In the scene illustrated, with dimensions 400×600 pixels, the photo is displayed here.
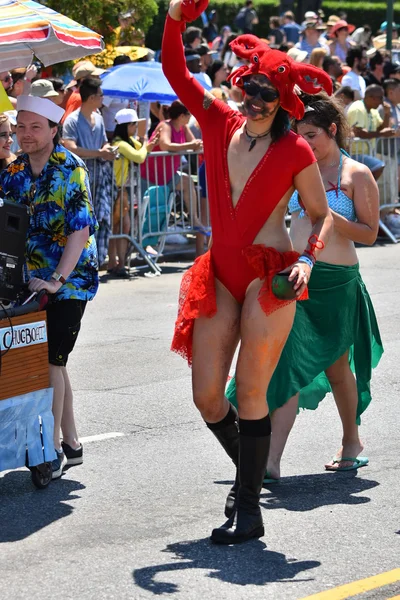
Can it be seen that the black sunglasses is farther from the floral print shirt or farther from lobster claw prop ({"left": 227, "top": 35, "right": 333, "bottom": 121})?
the floral print shirt

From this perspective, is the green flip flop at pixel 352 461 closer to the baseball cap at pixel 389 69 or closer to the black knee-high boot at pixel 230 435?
the black knee-high boot at pixel 230 435

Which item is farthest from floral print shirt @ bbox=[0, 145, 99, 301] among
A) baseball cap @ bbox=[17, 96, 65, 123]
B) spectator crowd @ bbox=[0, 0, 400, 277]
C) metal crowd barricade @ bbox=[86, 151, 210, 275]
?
metal crowd barricade @ bbox=[86, 151, 210, 275]

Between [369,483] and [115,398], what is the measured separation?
224 cm

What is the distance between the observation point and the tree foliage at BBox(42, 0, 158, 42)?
1331 cm

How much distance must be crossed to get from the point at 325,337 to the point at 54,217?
1504 mm

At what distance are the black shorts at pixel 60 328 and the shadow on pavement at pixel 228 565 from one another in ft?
4.53

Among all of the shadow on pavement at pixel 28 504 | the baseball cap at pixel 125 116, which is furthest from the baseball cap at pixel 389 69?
the shadow on pavement at pixel 28 504

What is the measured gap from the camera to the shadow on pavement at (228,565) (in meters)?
4.40

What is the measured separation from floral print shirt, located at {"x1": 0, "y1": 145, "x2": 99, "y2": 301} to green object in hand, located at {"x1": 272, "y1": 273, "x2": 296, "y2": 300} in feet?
4.68

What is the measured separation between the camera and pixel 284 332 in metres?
4.88

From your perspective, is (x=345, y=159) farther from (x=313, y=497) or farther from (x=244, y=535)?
(x=244, y=535)

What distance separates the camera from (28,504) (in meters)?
5.41

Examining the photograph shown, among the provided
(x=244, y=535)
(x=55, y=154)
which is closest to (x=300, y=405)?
(x=244, y=535)

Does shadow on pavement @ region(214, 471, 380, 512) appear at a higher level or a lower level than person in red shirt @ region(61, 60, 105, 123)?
lower
